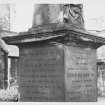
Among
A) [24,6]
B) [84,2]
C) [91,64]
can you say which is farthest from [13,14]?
[91,64]

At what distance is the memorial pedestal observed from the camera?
2125 mm

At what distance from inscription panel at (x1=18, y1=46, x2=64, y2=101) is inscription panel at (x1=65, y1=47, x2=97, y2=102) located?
0.06 m

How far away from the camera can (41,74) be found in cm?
218

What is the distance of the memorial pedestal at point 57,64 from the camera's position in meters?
2.12

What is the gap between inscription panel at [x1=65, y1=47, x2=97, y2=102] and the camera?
6.97 feet

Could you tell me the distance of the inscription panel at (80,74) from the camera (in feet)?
6.97

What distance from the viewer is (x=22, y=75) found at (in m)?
2.23

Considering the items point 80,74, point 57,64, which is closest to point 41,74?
point 57,64

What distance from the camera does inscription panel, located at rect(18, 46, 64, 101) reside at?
2.13m

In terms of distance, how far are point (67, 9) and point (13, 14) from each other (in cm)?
51

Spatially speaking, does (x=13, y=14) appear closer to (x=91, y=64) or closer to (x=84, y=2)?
(x=84, y=2)

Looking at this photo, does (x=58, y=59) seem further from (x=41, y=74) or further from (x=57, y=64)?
(x=41, y=74)

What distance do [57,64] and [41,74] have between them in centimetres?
17

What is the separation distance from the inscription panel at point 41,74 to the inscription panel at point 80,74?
6cm
